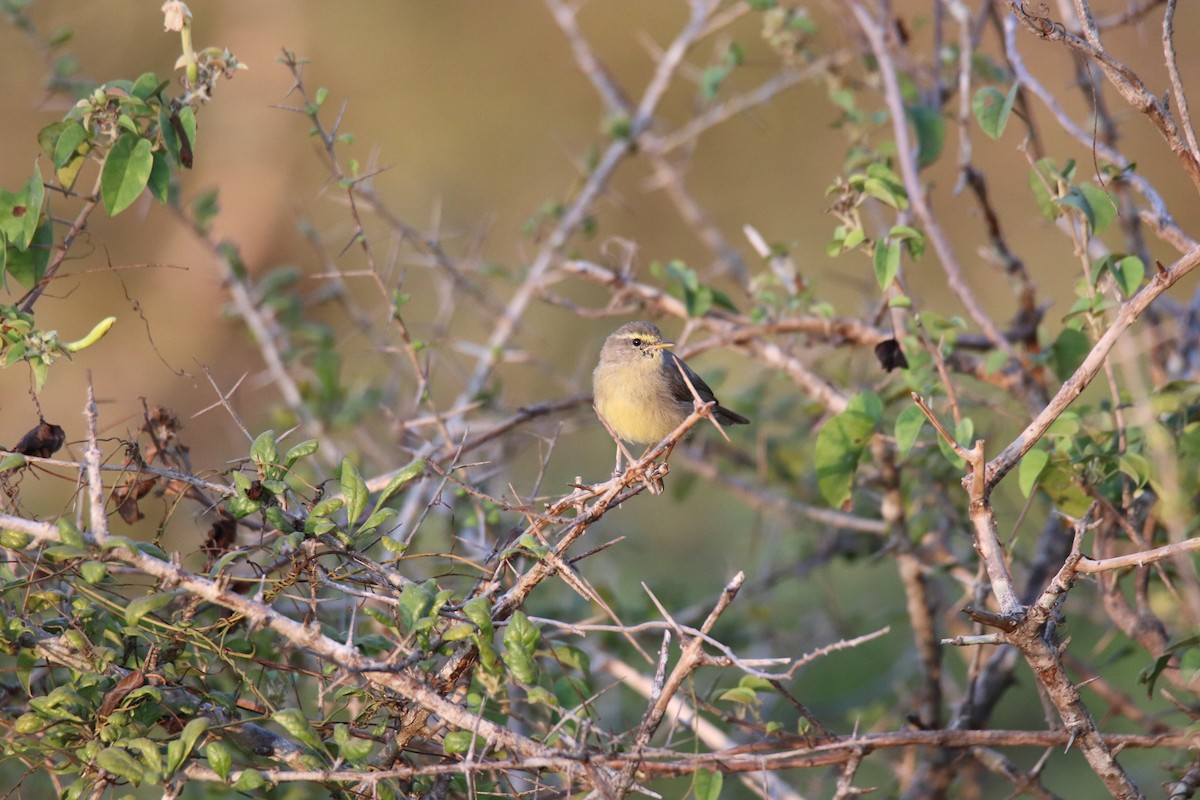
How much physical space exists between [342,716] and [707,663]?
1.46 metres

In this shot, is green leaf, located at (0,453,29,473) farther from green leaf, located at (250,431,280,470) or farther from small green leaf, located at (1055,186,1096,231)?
small green leaf, located at (1055,186,1096,231)

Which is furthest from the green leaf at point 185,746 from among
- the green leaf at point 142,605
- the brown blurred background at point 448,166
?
the brown blurred background at point 448,166

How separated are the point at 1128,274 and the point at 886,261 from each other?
2.41 feet

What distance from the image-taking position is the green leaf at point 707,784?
9.65ft

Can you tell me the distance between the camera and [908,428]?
3.54 meters

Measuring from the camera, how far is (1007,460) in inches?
108

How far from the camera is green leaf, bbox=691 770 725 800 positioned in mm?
2941

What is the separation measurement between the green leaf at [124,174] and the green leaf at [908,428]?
91.7 inches

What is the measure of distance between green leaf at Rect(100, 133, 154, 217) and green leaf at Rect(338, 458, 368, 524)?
96 centimetres

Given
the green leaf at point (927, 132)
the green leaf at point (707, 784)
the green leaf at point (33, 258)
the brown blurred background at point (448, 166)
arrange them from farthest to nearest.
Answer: the brown blurred background at point (448, 166), the green leaf at point (927, 132), the green leaf at point (33, 258), the green leaf at point (707, 784)

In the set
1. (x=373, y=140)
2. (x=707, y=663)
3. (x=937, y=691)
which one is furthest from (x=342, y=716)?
(x=373, y=140)

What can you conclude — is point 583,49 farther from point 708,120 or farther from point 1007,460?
point 1007,460

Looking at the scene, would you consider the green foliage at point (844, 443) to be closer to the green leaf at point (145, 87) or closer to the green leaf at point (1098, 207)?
the green leaf at point (1098, 207)

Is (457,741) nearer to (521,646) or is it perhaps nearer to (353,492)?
(521,646)
